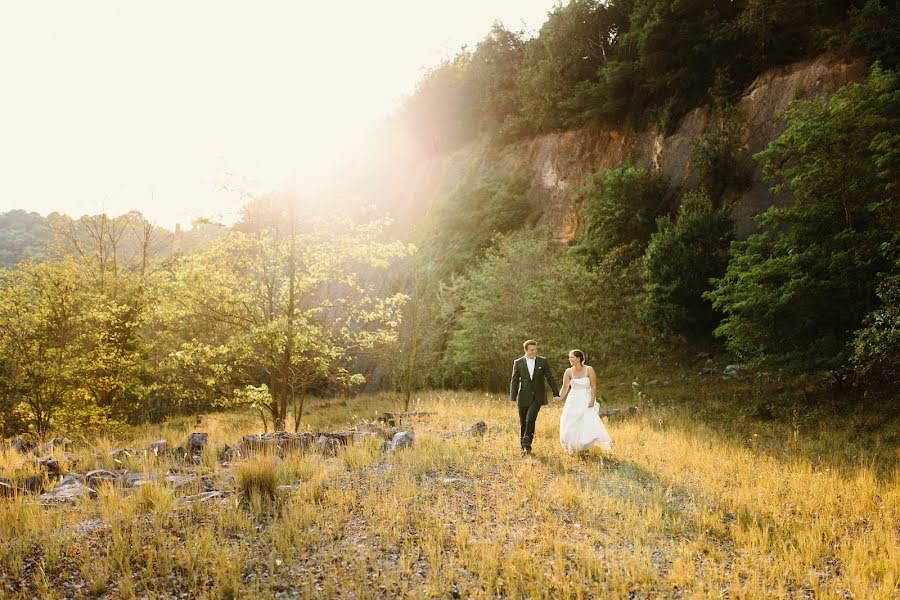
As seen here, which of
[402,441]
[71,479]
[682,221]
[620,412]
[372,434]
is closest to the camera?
[71,479]

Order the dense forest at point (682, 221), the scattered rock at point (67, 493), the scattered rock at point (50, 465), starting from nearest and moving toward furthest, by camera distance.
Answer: the scattered rock at point (67, 493)
the scattered rock at point (50, 465)
the dense forest at point (682, 221)

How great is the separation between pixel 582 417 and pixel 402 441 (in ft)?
11.7

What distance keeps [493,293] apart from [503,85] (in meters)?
24.0

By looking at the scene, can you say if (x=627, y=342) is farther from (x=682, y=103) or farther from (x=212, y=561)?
(x=212, y=561)

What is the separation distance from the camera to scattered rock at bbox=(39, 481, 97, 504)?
6.59 m

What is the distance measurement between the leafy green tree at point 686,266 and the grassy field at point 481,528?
36.2 ft

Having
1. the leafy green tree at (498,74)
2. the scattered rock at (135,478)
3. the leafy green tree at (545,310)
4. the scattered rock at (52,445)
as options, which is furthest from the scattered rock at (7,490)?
the leafy green tree at (498,74)

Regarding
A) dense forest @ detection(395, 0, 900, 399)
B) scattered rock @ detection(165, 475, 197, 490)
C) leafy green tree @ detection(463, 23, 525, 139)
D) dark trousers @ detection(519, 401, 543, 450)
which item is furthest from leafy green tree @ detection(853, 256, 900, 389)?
leafy green tree @ detection(463, 23, 525, 139)

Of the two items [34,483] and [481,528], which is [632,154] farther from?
[34,483]

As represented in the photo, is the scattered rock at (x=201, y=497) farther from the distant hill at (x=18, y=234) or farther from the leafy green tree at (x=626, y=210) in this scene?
the distant hill at (x=18, y=234)

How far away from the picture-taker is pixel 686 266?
65.2ft

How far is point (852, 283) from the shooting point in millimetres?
11547

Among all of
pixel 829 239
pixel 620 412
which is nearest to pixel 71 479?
pixel 620 412

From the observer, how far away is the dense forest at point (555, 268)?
467 inches
